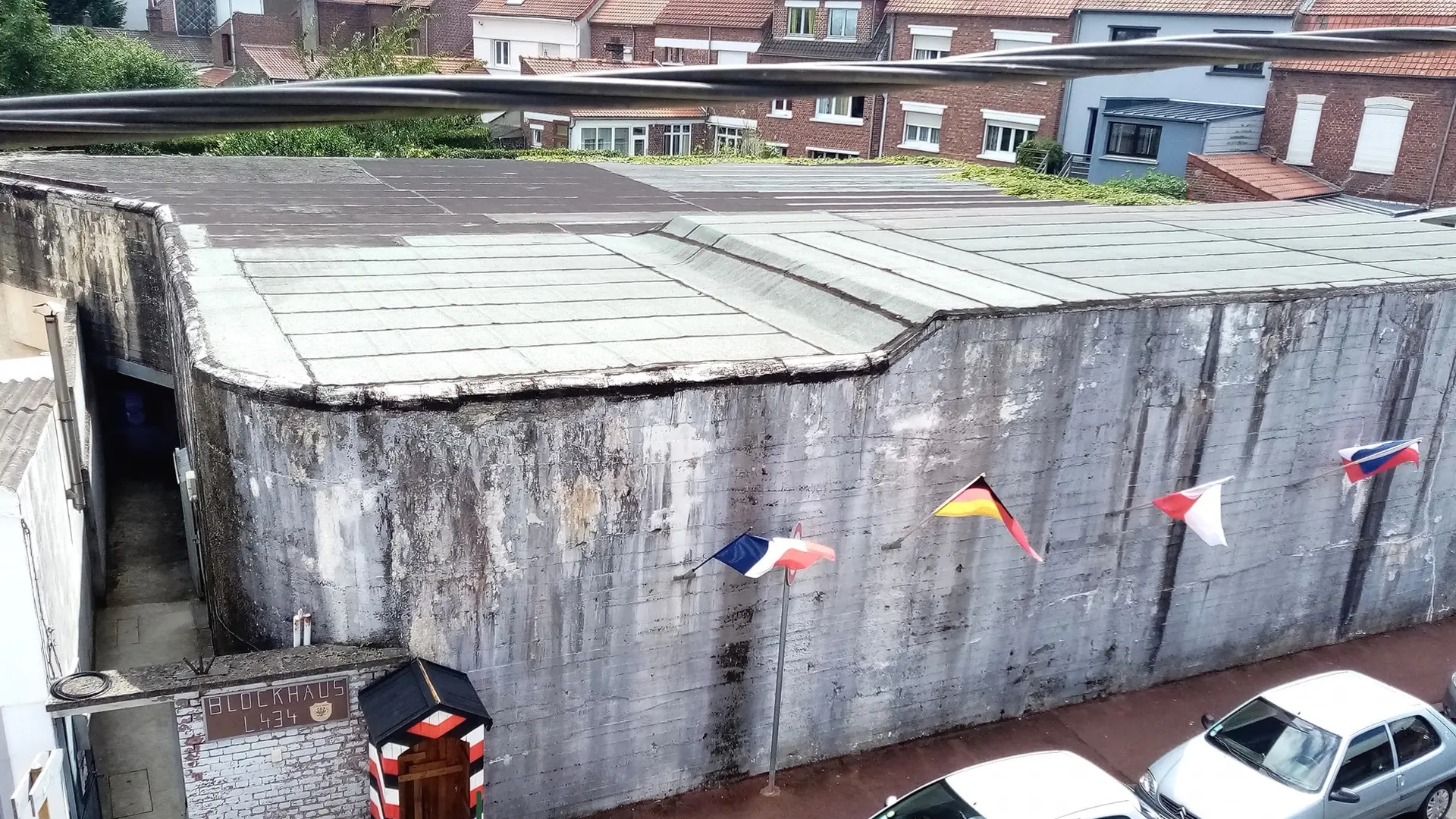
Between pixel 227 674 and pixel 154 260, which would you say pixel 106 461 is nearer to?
pixel 154 260

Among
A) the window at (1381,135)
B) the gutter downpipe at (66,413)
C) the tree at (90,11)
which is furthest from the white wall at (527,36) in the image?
the gutter downpipe at (66,413)

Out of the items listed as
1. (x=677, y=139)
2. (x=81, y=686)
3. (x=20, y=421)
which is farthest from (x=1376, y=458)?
(x=677, y=139)

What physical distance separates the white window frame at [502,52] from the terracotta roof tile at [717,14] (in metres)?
8.53

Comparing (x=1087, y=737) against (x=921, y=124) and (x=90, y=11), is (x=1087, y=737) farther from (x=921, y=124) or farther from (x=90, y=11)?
(x=90, y=11)

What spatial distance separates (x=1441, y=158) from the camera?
2762 centimetres

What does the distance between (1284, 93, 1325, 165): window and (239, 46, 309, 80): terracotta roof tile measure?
3278 cm

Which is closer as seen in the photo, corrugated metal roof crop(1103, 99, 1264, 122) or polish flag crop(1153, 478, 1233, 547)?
polish flag crop(1153, 478, 1233, 547)

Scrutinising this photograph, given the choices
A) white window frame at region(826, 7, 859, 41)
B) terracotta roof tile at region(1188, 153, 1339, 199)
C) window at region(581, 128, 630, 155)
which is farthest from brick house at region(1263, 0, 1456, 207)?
window at region(581, 128, 630, 155)

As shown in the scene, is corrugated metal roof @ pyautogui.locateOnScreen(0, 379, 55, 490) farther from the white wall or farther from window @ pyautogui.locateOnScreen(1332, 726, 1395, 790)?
the white wall

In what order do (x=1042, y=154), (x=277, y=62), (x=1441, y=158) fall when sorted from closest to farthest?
(x=1441, y=158), (x=1042, y=154), (x=277, y=62)

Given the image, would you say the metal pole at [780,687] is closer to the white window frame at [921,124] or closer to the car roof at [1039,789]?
the car roof at [1039,789]

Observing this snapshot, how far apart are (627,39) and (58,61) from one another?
80.1 ft

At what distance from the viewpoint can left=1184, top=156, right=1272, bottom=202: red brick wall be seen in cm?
2900

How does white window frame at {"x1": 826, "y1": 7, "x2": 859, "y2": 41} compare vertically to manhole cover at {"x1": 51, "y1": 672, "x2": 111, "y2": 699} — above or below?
above
